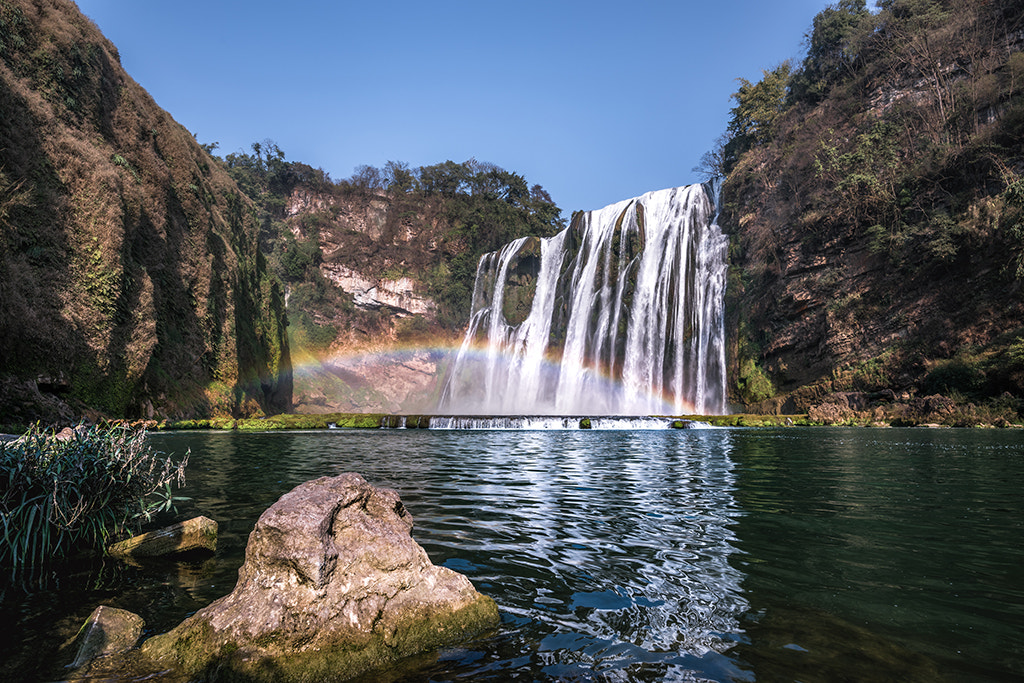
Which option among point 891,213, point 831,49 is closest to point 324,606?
point 891,213

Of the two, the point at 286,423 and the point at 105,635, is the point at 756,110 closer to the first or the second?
the point at 286,423

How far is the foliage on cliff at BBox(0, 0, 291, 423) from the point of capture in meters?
15.8

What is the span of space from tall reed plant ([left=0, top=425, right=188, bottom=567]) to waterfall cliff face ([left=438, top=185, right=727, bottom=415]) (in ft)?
95.5

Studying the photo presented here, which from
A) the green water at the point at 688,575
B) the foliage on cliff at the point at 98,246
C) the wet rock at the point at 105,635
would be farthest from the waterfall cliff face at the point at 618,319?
the wet rock at the point at 105,635

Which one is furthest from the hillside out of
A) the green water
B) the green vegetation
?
the green water

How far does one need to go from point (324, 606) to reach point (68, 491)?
3.28m

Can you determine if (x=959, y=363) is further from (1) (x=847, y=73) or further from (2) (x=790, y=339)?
(1) (x=847, y=73)

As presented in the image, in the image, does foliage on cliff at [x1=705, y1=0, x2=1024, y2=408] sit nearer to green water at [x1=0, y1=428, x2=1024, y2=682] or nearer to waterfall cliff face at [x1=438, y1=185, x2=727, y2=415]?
→ waterfall cliff face at [x1=438, y1=185, x2=727, y2=415]

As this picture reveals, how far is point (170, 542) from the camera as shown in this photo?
14.8 feet

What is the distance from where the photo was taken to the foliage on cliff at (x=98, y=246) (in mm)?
15750

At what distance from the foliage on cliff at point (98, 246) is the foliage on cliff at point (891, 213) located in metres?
29.4

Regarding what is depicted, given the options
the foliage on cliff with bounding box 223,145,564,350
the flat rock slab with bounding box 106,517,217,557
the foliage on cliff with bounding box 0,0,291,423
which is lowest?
the flat rock slab with bounding box 106,517,217,557

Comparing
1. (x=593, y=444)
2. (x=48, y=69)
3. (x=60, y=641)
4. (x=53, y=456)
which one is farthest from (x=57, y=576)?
(x=48, y=69)

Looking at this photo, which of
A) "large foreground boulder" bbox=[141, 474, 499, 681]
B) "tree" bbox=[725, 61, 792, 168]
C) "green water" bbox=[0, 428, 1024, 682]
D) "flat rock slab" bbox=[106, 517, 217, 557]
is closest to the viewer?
"large foreground boulder" bbox=[141, 474, 499, 681]
